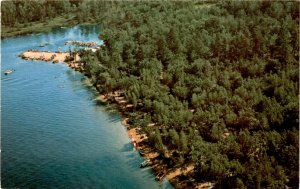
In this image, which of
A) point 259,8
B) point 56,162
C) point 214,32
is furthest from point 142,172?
point 259,8

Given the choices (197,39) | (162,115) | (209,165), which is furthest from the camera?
(197,39)

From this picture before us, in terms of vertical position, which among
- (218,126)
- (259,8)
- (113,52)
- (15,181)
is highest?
(259,8)

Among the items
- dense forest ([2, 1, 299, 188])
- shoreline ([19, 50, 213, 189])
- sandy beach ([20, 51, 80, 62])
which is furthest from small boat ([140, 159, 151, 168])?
sandy beach ([20, 51, 80, 62])

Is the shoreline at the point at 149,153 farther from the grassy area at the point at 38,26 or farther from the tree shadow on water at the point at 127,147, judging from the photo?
the grassy area at the point at 38,26

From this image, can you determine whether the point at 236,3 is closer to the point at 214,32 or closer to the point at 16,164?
the point at 214,32

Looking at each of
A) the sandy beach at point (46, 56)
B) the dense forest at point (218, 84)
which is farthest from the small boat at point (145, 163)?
the sandy beach at point (46, 56)

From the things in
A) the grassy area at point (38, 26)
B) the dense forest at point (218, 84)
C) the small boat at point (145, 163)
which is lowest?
the small boat at point (145, 163)
